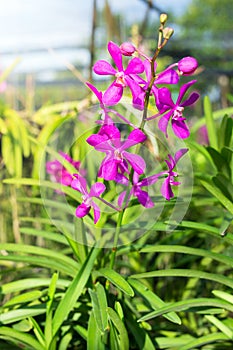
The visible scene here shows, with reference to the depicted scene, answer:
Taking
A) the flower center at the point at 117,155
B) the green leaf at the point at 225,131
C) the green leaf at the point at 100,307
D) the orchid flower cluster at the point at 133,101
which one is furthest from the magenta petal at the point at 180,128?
the green leaf at the point at 225,131

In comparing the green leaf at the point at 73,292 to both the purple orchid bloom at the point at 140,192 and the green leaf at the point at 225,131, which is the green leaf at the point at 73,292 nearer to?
the purple orchid bloom at the point at 140,192

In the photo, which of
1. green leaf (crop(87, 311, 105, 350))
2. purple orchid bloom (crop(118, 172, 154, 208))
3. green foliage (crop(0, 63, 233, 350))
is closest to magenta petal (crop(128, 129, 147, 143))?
purple orchid bloom (crop(118, 172, 154, 208))

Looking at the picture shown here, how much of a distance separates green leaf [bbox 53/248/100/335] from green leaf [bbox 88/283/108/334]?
2 cm

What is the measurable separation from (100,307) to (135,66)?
405 millimetres

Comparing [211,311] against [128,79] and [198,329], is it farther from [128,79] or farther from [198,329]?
[128,79]

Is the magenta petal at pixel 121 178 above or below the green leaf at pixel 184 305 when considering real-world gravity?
above

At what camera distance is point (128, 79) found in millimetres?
768

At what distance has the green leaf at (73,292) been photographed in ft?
3.06

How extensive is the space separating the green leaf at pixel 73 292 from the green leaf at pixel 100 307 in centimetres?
2

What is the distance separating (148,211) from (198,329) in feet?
0.98

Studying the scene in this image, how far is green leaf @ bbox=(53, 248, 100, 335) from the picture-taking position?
0.93 meters

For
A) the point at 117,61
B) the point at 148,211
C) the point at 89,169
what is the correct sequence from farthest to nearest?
the point at 89,169 → the point at 148,211 → the point at 117,61

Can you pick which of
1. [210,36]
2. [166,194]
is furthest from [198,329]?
[210,36]

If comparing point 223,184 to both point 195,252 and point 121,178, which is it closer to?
point 195,252
